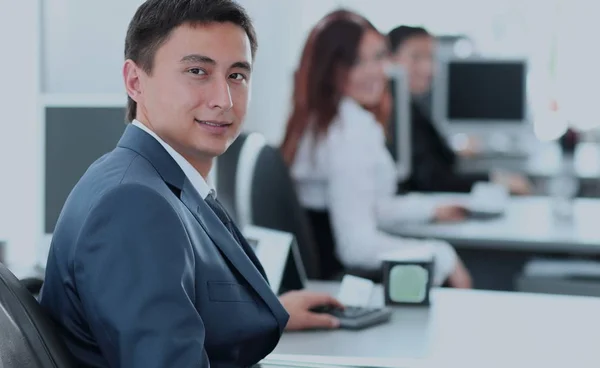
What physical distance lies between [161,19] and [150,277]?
16.9 inches

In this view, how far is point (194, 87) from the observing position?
1451mm

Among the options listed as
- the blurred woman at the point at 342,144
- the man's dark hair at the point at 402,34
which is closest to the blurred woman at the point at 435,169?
the man's dark hair at the point at 402,34

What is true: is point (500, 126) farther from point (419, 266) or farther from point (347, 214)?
point (419, 266)

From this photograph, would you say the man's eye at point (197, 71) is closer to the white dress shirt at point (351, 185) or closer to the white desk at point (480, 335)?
the white desk at point (480, 335)

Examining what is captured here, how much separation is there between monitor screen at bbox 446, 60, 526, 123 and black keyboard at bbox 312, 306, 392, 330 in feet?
12.9

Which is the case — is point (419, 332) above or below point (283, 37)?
below

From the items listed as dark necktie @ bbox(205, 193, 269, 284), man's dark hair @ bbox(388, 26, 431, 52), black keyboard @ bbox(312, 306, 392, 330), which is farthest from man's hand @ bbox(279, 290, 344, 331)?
man's dark hair @ bbox(388, 26, 431, 52)

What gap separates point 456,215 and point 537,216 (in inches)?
15.2

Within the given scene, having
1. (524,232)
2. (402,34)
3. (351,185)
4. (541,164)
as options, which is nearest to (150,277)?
(351,185)

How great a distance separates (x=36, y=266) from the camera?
248cm

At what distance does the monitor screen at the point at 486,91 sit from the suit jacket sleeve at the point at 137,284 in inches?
187

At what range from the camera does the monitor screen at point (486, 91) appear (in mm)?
5824

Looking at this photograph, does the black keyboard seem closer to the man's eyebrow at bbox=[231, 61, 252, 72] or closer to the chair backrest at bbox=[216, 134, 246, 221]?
the man's eyebrow at bbox=[231, 61, 252, 72]

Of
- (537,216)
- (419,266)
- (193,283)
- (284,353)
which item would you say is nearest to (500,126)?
(537,216)
